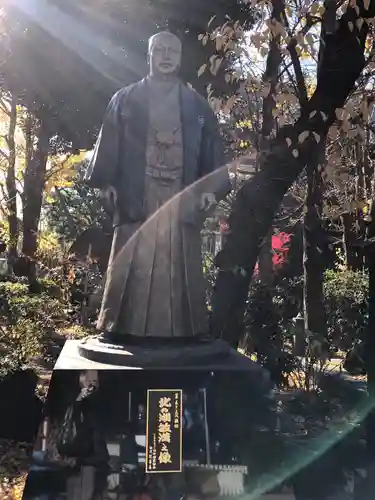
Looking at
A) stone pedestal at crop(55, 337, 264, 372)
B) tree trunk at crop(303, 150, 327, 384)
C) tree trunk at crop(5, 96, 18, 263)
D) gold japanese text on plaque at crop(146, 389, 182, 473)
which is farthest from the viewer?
tree trunk at crop(5, 96, 18, 263)

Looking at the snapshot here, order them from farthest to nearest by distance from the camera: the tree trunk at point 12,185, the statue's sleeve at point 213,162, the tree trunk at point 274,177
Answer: the tree trunk at point 12,185 < the tree trunk at point 274,177 < the statue's sleeve at point 213,162

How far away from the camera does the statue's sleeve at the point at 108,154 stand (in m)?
3.60

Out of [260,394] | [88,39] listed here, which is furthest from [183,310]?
[88,39]

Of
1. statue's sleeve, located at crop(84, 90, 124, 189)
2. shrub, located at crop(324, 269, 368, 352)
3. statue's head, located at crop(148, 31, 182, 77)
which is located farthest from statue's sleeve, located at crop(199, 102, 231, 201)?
shrub, located at crop(324, 269, 368, 352)

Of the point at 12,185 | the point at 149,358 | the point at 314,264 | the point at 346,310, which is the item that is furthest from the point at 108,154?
the point at 12,185

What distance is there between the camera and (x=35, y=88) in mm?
7773

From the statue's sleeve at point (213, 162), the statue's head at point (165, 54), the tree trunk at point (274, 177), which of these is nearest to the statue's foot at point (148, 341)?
the statue's sleeve at point (213, 162)

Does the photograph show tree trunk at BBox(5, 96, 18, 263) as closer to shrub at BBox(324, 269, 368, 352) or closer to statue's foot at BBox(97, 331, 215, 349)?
shrub at BBox(324, 269, 368, 352)

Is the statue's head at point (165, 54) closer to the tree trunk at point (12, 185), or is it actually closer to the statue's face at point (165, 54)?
the statue's face at point (165, 54)

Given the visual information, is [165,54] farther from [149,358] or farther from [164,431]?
[164,431]

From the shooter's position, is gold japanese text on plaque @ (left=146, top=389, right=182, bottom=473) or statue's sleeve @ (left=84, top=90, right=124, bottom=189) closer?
gold japanese text on plaque @ (left=146, top=389, right=182, bottom=473)

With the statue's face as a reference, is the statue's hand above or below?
below

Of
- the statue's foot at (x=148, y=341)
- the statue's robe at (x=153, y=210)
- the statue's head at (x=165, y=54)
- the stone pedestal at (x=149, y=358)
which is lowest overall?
the stone pedestal at (x=149, y=358)

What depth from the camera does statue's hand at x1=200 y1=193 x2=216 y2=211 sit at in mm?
3643
